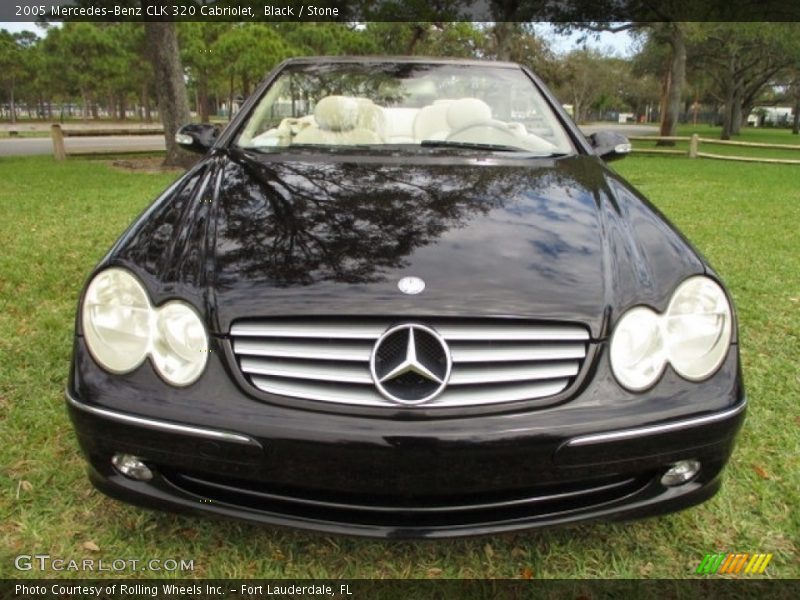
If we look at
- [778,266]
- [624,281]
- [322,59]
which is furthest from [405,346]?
[778,266]

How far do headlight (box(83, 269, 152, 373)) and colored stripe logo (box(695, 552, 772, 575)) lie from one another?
5.43 ft

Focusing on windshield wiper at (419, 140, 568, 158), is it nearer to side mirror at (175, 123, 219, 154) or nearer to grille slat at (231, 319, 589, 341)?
side mirror at (175, 123, 219, 154)

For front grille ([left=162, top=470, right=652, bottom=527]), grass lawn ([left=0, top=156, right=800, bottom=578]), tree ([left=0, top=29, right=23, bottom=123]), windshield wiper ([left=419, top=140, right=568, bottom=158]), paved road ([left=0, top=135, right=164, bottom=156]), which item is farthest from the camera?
tree ([left=0, top=29, right=23, bottom=123])

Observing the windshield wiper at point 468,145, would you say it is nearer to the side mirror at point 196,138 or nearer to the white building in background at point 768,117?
the side mirror at point 196,138

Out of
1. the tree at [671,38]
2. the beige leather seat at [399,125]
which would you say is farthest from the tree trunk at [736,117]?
the beige leather seat at [399,125]

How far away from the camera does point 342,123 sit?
112 inches

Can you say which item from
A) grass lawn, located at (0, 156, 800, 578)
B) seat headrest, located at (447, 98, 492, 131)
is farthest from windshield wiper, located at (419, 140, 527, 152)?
grass lawn, located at (0, 156, 800, 578)

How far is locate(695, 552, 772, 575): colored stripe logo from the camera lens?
182 cm

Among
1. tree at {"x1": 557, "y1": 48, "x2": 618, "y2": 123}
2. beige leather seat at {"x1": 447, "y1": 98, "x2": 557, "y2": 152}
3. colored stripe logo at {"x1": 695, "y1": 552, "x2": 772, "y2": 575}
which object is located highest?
tree at {"x1": 557, "y1": 48, "x2": 618, "y2": 123}

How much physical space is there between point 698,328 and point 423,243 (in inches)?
29.7

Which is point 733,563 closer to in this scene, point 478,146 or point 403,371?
point 403,371

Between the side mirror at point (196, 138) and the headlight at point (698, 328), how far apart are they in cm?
211

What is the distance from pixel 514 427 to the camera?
1452 millimetres

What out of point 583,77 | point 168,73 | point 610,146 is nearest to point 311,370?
point 610,146
